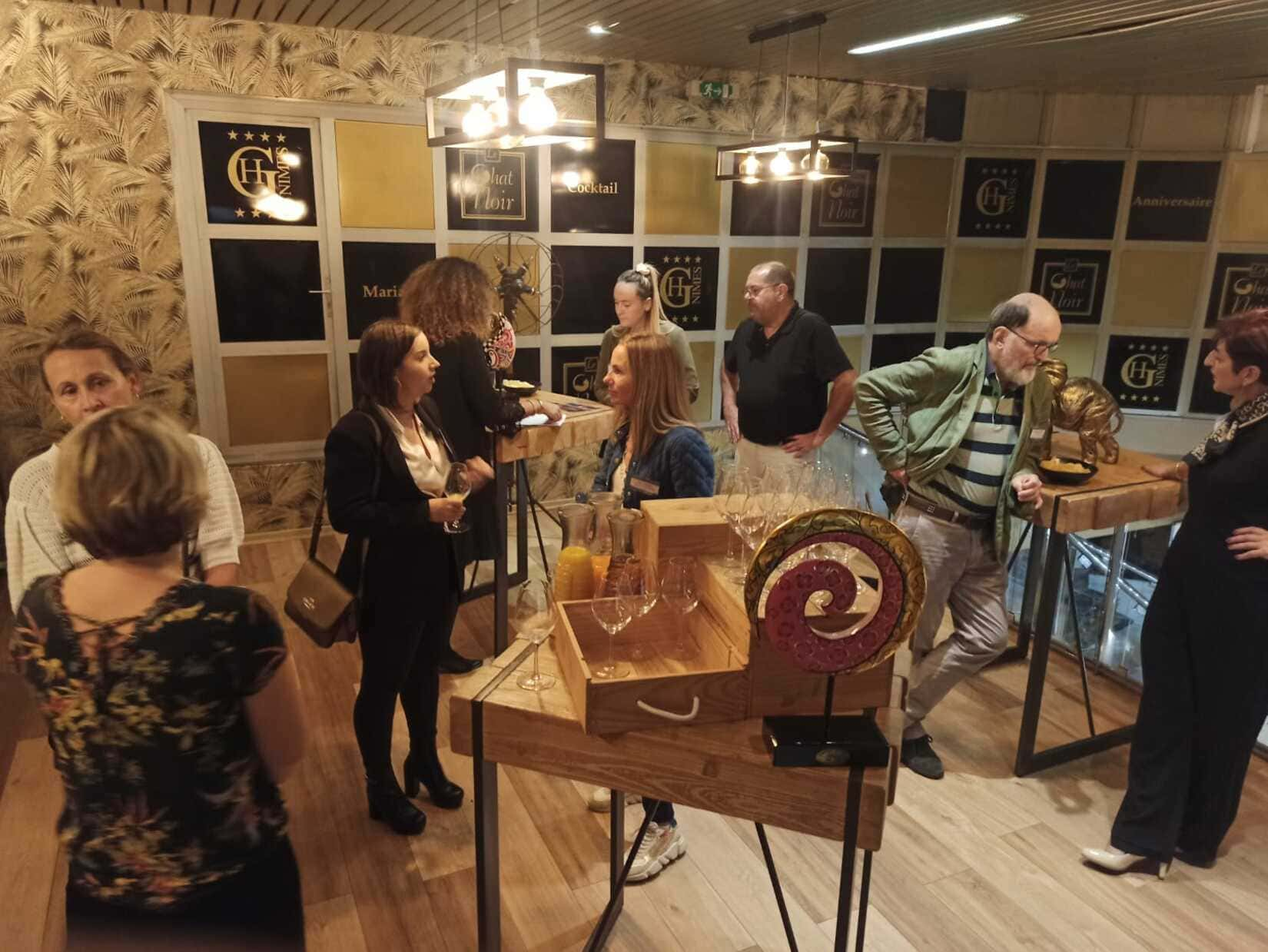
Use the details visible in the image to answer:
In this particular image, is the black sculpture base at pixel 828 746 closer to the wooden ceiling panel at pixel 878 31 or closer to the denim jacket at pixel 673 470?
the denim jacket at pixel 673 470

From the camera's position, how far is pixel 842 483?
79.9 inches

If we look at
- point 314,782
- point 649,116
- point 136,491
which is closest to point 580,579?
point 136,491

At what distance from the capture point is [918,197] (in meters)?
6.23

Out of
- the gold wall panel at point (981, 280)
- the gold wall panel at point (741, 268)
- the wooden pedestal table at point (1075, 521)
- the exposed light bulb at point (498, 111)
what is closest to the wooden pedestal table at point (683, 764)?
the wooden pedestal table at point (1075, 521)

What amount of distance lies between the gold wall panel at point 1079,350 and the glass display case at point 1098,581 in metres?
1.30

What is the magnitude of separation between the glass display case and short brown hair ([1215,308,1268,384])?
750 mm

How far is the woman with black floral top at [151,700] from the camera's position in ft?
3.87

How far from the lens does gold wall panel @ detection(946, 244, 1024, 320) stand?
646 centimetres

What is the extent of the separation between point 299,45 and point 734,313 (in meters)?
3.00

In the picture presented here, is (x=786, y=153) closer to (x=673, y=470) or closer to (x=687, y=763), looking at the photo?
(x=673, y=470)

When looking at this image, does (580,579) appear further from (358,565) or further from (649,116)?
(649,116)

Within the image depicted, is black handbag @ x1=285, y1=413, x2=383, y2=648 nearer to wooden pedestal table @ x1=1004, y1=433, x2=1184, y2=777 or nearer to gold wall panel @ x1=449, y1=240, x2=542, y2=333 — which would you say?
wooden pedestal table @ x1=1004, y1=433, x2=1184, y2=777

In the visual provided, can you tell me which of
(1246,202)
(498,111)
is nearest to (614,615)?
(498,111)

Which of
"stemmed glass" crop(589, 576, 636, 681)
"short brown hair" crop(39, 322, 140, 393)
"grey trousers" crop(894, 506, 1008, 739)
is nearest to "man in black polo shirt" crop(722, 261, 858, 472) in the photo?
"grey trousers" crop(894, 506, 1008, 739)
